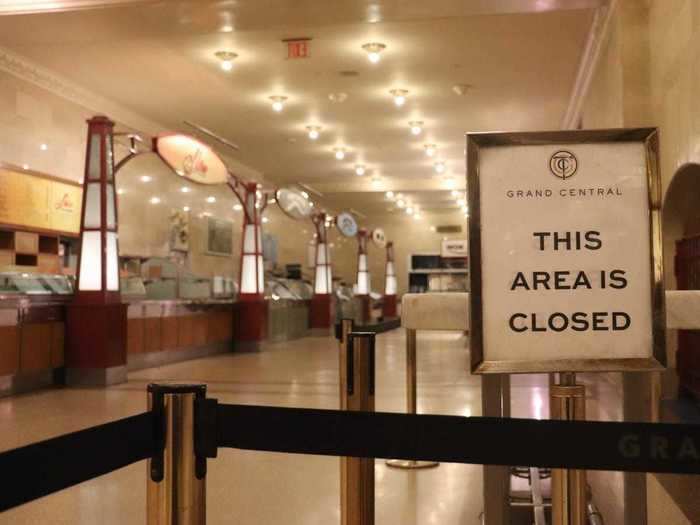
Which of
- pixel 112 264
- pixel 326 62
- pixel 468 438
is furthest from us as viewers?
pixel 326 62

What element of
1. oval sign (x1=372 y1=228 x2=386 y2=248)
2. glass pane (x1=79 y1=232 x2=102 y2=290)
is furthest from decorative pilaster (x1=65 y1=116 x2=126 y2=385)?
oval sign (x1=372 y1=228 x2=386 y2=248)

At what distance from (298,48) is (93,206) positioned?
347 centimetres

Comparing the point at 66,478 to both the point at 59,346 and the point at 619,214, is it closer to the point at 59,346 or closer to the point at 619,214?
the point at 619,214

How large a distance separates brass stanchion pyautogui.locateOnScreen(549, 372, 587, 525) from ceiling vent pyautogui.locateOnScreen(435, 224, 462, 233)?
30.6m

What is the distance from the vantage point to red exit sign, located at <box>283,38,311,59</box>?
9758 millimetres

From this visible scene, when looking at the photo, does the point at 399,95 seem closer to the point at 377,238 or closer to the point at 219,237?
the point at 219,237

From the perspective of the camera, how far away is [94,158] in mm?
8594

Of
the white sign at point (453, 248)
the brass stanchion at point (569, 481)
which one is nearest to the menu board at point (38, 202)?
the white sign at point (453, 248)

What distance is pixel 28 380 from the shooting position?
25.0ft

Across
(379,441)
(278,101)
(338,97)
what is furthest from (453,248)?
(379,441)

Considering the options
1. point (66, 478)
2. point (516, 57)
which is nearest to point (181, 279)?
point (516, 57)

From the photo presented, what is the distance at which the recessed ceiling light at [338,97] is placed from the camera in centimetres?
1221

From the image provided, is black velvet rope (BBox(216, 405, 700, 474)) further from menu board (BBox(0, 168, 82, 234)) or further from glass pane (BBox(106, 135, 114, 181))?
menu board (BBox(0, 168, 82, 234))

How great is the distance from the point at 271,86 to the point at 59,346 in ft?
18.5
